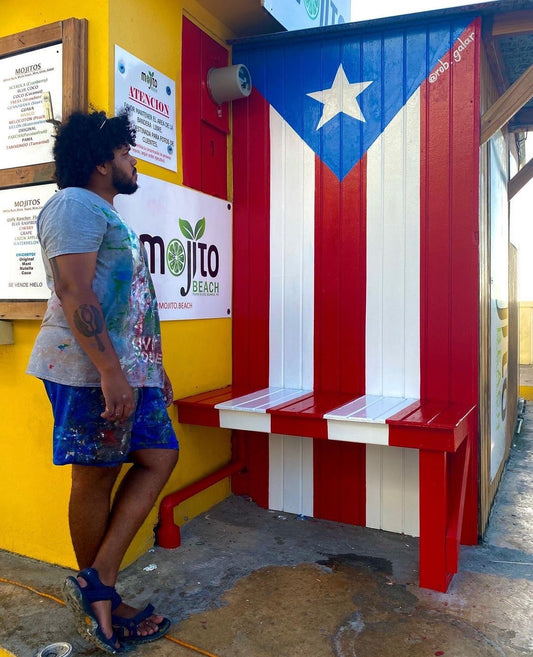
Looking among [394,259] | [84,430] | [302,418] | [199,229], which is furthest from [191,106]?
[84,430]

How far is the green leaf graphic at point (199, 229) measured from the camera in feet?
11.0

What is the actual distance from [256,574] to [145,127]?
220cm

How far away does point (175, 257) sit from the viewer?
A: 3174 mm

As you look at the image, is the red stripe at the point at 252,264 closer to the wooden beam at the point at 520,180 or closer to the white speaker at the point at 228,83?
the white speaker at the point at 228,83

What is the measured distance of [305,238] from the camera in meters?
3.47

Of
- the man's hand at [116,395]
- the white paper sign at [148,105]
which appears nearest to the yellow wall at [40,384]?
the white paper sign at [148,105]

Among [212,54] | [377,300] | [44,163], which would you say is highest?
[212,54]

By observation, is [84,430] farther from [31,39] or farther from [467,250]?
[467,250]

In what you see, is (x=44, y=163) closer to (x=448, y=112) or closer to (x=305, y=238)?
(x=305, y=238)

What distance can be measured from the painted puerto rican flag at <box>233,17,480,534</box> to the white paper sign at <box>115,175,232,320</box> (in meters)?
0.14

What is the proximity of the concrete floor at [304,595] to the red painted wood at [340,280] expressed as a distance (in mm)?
878

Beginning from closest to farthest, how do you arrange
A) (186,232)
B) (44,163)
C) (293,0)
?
(44,163), (186,232), (293,0)

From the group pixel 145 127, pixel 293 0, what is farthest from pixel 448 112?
pixel 145 127

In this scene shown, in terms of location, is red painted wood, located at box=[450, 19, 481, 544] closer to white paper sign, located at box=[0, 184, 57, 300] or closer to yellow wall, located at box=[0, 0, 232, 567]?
yellow wall, located at box=[0, 0, 232, 567]
